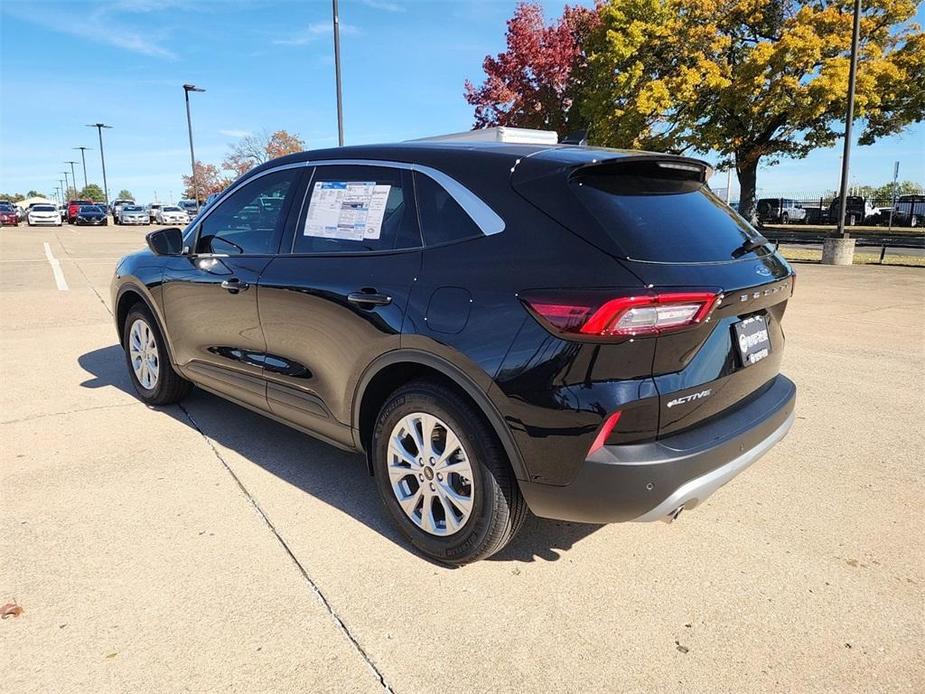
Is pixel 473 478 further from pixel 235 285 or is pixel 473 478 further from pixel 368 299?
pixel 235 285

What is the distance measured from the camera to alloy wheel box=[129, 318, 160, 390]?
191 inches

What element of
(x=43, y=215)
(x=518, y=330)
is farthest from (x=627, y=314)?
(x=43, y=215)

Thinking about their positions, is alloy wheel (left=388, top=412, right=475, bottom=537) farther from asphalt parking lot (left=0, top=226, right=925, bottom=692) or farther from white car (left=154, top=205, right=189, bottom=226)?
white car (left=154, top=205, right=189, bottom=226)

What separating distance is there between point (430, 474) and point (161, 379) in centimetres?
284

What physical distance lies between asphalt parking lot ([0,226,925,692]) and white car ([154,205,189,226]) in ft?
149

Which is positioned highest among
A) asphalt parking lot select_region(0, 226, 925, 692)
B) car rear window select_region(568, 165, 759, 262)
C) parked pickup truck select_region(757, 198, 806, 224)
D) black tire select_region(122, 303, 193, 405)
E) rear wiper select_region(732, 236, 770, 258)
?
parked pickup truck select_region(757, 198, 806, 224)

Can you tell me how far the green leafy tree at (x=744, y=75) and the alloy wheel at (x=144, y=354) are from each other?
76.4ft

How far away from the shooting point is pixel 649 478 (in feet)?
7.54

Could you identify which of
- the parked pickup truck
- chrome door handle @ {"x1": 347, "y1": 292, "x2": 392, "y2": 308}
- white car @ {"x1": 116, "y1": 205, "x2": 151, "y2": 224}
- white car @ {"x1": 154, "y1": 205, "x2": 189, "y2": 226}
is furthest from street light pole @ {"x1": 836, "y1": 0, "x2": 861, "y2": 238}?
white car @ {"x1": 116, "y1": 205, "x2": 151, "y2": 224}

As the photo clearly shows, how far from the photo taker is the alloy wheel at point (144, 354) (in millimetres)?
4840

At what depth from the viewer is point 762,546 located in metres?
2.98

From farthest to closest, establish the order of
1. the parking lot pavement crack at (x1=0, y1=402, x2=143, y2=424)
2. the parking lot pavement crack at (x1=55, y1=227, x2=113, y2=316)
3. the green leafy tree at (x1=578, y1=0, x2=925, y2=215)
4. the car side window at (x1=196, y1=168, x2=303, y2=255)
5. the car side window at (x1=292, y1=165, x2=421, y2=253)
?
the green leafy tree at (x1=578, y1=0, x2=925, y2=215), the parking lot pavement crack at (x1=55, y1=227, x2=113, y2=316), the parking lot pavement crack at (x1=0, y1=402, x2=143, y2=424), the car side window at (x1=196, y1=168, x2=303, y2=255), the car side window at (x1=292, y1=165, x2=421, y2=253)

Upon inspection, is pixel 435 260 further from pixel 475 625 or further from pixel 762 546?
pixel 762 546

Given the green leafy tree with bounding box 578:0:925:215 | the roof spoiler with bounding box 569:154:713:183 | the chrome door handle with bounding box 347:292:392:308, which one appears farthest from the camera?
the green leafy tree with bounding box 578:0:925:215
